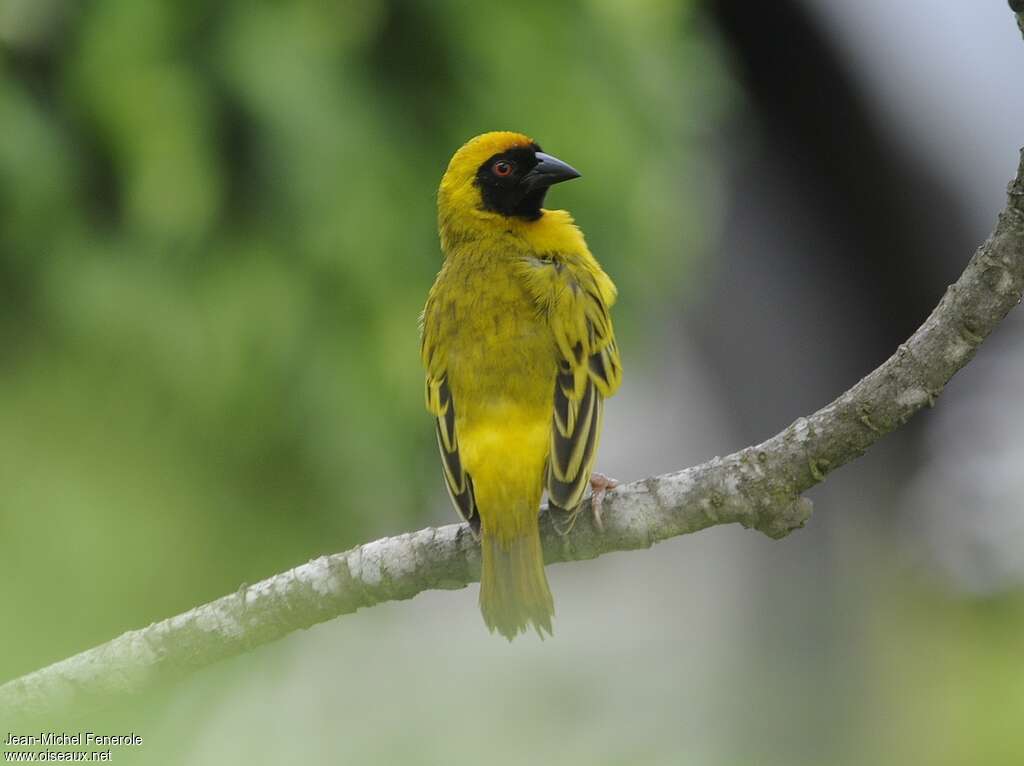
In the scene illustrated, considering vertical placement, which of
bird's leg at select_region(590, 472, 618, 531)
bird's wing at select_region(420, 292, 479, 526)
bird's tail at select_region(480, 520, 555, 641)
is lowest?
bird's tail at select_region(480, 520, 555, 641)

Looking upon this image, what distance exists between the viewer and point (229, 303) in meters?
6.00

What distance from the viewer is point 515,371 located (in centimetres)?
438

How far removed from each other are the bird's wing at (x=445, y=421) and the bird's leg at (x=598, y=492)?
14.1 inches

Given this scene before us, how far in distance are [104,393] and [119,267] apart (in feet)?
1.96

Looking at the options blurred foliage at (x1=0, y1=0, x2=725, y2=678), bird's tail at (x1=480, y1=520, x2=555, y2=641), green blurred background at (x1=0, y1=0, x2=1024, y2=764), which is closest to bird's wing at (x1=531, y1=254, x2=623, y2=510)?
bird's tail at (x1=480, y1=520, x2=555, y2=641)

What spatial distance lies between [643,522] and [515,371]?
2.90ft

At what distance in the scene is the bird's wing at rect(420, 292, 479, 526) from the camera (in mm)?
4148

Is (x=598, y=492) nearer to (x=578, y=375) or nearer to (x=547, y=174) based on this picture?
(x=578, y=375)

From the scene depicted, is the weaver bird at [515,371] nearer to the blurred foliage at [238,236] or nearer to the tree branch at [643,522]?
the tree branch at [643,522]

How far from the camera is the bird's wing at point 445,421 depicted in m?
4.15

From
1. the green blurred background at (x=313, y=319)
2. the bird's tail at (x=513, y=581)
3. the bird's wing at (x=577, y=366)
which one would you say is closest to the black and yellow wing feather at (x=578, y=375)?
the bird's wing at (x=577, y=366)

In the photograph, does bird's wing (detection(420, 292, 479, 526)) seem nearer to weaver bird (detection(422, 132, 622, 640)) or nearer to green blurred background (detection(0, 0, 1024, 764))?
weaver bird (detection(422, 132, 622, 640))

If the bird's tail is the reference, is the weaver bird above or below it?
above

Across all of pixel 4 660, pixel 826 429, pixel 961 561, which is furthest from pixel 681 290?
pixel 4 660
